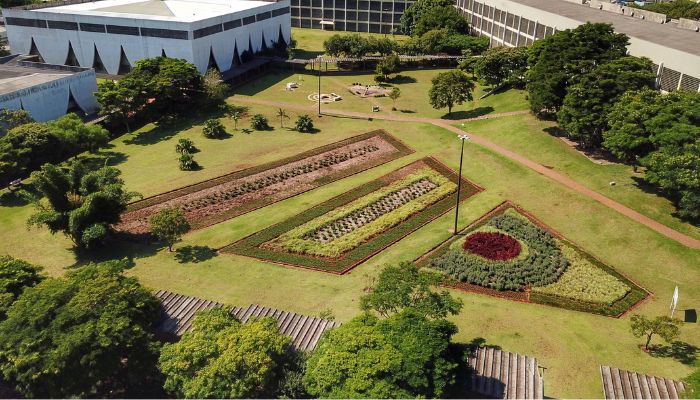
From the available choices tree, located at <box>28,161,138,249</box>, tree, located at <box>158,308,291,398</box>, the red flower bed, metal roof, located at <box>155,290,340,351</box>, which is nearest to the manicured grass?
the red flower bed

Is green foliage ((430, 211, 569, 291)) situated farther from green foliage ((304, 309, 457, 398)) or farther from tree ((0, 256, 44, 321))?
tree ((0, 256, 44, 321))

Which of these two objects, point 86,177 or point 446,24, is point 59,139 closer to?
point 86,177

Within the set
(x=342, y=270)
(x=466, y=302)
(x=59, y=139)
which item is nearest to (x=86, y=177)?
(x=59, y=139)

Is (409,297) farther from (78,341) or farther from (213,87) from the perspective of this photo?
(213,87)

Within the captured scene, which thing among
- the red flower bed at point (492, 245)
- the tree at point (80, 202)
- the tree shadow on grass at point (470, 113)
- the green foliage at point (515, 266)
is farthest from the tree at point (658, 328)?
the tree shadow on grass at point (470, 113)

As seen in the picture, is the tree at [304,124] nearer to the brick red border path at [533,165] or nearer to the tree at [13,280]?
the brick red border path at [533,165]

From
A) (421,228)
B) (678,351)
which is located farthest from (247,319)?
(678,351)
